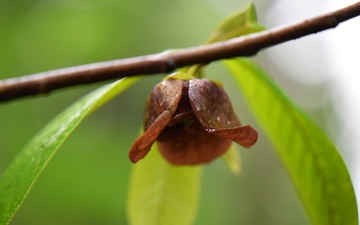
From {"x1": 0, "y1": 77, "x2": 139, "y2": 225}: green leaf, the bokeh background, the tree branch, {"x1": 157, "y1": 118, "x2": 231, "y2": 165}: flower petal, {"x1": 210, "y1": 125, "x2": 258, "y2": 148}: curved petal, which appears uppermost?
the tree branch

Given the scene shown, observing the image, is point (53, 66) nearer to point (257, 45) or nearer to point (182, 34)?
point (182, 34)

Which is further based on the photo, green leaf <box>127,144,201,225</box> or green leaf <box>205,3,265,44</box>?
green leaf <box>127,144,201,225</box>

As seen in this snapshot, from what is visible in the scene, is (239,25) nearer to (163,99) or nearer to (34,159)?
(163,99)

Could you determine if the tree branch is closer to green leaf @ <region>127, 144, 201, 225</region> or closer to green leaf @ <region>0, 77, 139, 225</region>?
green leaf @ <region>0, 77, 139, 225</region>

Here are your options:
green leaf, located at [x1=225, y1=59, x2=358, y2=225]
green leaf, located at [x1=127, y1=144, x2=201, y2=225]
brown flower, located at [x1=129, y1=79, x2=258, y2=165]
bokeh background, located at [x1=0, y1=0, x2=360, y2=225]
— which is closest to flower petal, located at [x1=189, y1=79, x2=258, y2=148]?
brown flower, located at [x1=129, y1=79, x2=258, y2=165]

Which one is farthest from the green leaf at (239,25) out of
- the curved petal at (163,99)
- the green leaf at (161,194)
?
the green leaf at (161,194)
